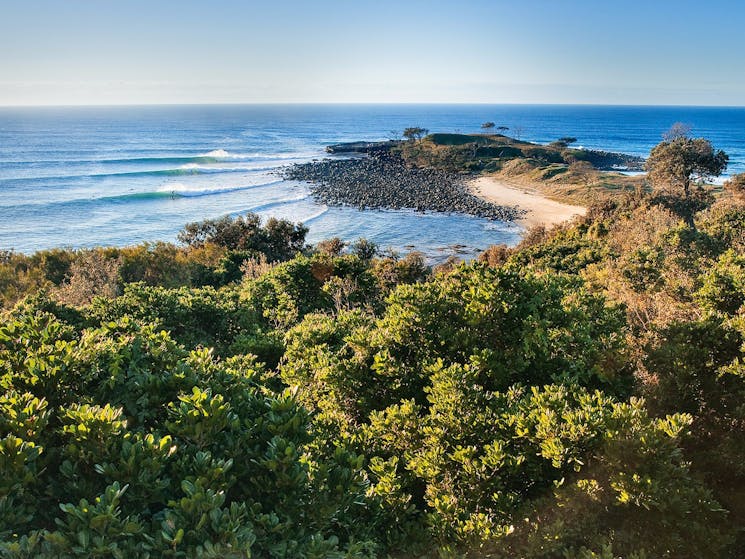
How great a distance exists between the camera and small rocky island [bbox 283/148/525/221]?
5519cm

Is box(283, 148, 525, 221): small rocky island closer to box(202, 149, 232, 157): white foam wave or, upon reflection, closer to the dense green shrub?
box(202, 149, 232, 157): white foam wave

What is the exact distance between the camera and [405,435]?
20.0ft

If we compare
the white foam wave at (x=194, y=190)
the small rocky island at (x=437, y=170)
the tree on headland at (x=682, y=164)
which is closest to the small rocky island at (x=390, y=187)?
the small rocky island at (x=437, y=170)

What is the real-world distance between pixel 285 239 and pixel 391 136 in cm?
12456

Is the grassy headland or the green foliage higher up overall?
the grassy headland

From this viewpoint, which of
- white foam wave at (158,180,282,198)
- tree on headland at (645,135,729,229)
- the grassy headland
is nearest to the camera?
tree on headland at (645,135,729,229)

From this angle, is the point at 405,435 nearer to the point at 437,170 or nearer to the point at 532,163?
the point at 437,170

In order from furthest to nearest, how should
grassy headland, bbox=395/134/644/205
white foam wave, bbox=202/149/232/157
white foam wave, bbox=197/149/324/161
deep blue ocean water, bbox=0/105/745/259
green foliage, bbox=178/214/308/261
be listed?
1. white foam wave, bbox=197/149/324/161
2. white foam wave, bbox=202/149/232/157
3. grassy headland, bbox=395/134/644/205
4. deep blue ocean water, bbox=0/105/745/259
5. green foliage, bbox=178/214/308/261

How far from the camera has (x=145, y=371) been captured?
4.98m

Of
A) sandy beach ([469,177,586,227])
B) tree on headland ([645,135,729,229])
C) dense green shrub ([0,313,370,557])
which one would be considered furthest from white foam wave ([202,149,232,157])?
dense green shrub ([0,313,370,557])

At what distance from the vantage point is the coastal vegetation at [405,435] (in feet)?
11.8

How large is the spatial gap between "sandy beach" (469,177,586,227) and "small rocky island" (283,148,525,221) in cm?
162

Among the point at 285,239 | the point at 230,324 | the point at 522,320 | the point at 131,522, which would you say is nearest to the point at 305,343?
the point at 522,320

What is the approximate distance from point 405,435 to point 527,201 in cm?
5707
